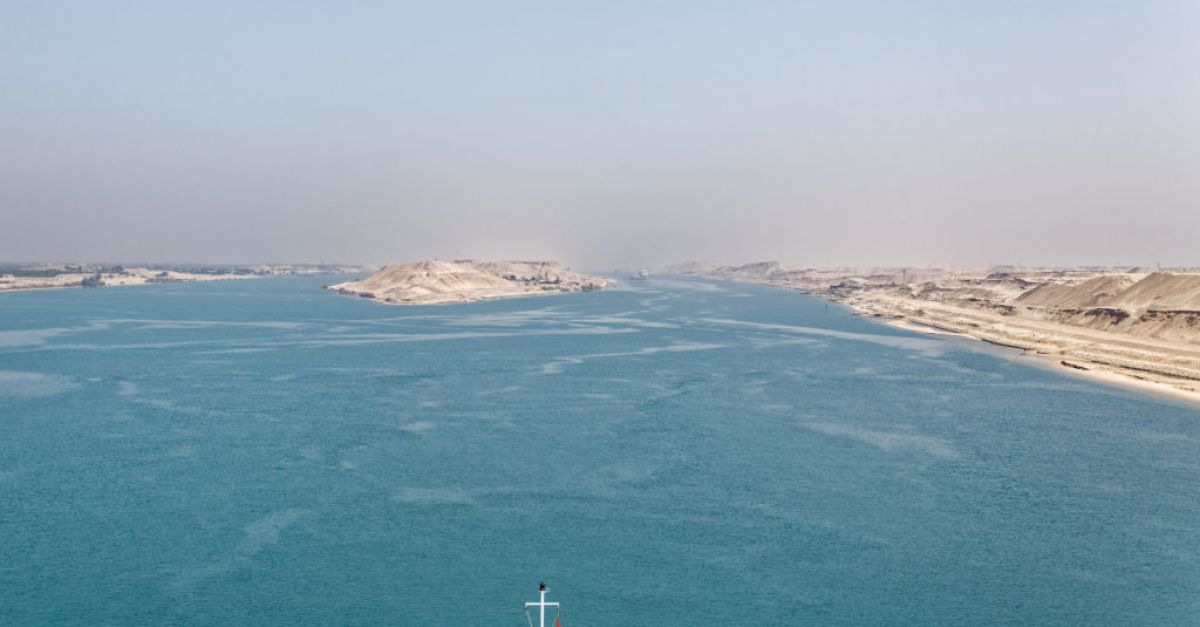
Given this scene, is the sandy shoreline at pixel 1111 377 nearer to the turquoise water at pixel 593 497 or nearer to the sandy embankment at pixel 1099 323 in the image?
the sandy embankment at pixel 1099 323

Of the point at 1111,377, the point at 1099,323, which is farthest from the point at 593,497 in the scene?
the point at 1099,323

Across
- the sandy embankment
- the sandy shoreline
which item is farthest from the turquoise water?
the sandy embankment

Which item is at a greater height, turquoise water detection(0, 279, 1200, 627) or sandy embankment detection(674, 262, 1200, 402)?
sandy embankment detection(674, 262, 1200, 402)

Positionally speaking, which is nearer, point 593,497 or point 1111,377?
point 593,497

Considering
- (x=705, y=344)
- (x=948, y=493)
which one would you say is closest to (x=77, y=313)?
(x=705, y=344)

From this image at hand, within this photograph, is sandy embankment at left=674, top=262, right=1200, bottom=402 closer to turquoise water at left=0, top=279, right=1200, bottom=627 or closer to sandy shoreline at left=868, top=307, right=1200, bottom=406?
sandy shoreline at left=868, top=307, right=1200, bottom=406

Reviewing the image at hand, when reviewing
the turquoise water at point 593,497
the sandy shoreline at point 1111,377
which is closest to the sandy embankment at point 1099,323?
the sandy shoreline at point 1111,377

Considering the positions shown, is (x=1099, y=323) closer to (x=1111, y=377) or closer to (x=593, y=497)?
(x=1111, y=377)

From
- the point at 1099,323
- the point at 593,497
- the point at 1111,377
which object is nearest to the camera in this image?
the point at 593,497

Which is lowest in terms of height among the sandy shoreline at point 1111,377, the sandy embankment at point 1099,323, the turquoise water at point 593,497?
the turquoise water at point 593,497
